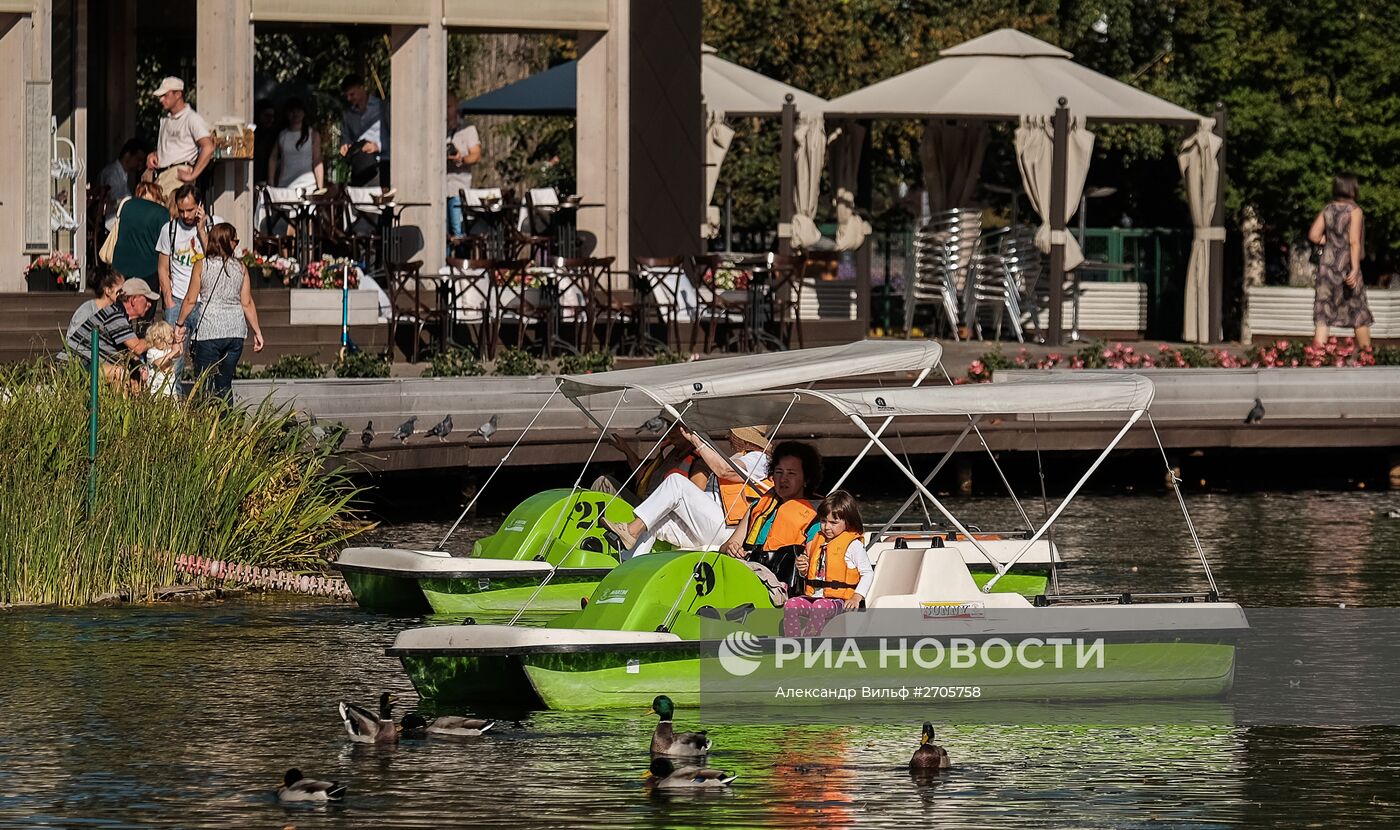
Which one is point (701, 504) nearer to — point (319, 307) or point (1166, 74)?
point (319, 307)

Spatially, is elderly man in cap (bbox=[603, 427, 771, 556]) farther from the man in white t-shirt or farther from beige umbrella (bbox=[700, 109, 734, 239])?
beige umbrella (bbox=[700, 109, 734, 239])

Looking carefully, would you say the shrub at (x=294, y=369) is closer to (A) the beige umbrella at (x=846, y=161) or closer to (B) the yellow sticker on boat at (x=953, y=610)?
(B) the yellow sticker on boat at (x=953, y=610)

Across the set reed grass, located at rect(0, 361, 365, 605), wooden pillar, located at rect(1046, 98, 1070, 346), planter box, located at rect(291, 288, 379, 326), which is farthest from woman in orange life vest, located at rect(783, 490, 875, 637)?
wooden pillar, located at rect(1046, 98, 1070, 346)

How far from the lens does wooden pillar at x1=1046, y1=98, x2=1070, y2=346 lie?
30.0m

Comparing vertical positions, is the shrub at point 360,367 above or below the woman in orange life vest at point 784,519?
above

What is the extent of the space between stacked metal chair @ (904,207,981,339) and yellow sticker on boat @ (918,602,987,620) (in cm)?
1771

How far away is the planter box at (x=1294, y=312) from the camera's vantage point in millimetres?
32406

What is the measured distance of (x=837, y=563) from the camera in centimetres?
1373

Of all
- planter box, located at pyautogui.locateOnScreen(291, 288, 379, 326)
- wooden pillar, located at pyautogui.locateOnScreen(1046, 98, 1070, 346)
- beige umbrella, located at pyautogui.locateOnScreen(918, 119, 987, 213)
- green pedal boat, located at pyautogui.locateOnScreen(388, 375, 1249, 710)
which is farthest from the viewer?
beige umbrella, located at pyautogui.locateOnScreen(918, 119, 987, 213)

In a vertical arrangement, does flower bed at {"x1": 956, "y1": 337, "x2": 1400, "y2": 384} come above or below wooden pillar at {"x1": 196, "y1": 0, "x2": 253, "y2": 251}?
below

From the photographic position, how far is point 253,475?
17.0m

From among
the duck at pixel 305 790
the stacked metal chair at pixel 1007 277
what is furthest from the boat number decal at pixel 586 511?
the stacked metal chair at pixel 1007 277

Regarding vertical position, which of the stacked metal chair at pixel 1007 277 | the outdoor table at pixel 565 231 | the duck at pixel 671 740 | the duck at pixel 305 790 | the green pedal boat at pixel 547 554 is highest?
the outdoor table at pixel 565 231

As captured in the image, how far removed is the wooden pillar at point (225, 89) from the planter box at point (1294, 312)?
1410cm
